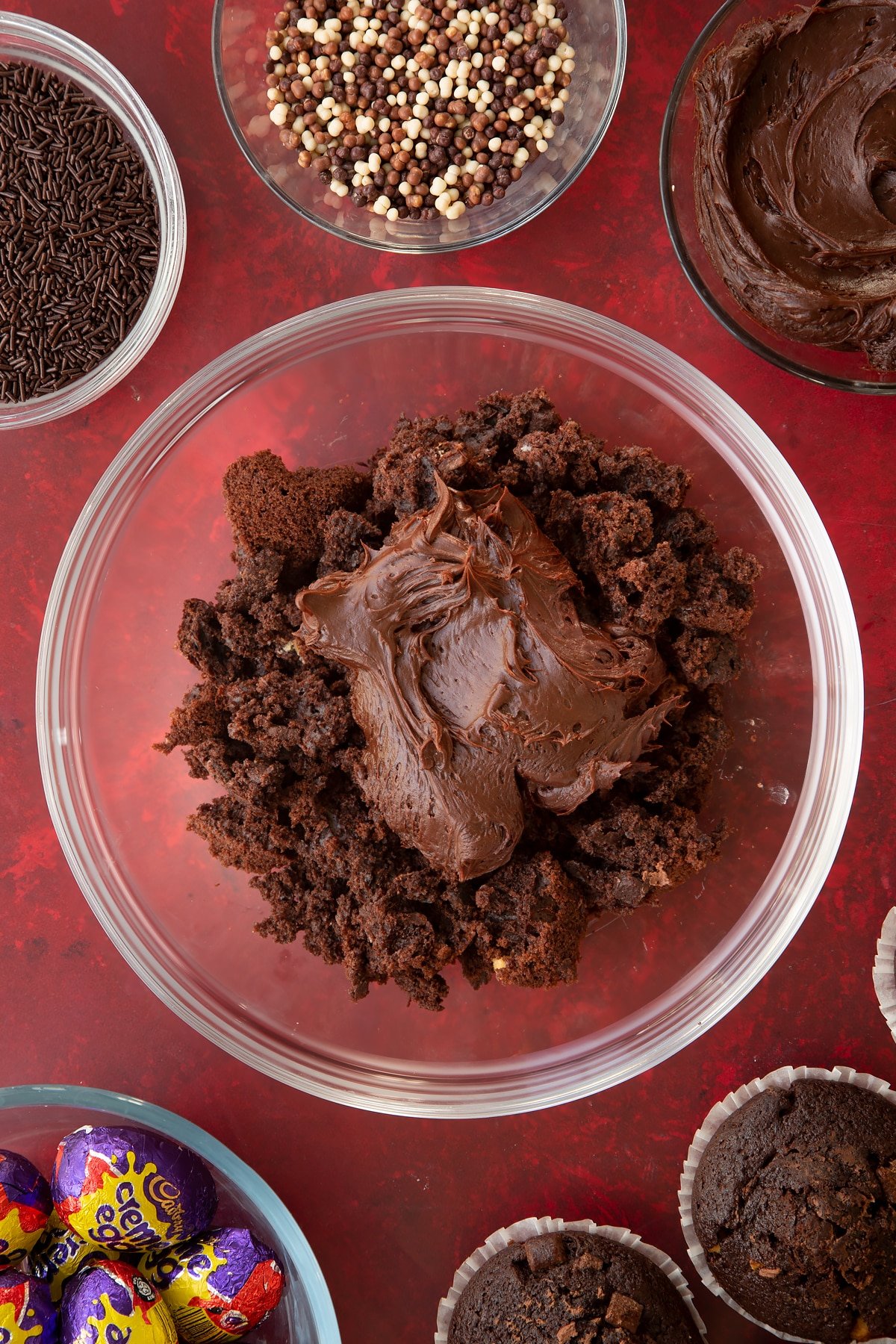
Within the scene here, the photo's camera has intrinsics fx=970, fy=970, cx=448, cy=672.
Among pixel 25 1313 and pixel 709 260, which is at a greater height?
Answer: pixel 709 260

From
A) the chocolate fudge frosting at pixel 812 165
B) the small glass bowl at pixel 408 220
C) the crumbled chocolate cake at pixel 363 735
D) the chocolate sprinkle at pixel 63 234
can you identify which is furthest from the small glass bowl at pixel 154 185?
the chocolate fudge frosting at pixel 812 165

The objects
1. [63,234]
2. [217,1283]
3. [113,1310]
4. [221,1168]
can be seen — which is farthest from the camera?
[63,234]

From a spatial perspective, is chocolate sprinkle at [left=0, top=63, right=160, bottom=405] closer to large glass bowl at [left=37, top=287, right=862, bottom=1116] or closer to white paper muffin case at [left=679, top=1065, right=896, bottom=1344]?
large glass bowl at [left=37, top=287, right=862, bottom=1116]

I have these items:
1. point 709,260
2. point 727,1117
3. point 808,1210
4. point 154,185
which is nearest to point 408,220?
point 154,185

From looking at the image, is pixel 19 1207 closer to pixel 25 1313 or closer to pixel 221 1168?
pixel 25 1313

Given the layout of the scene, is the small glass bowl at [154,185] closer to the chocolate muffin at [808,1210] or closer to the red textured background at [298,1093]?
the red textured background at [298,1093]

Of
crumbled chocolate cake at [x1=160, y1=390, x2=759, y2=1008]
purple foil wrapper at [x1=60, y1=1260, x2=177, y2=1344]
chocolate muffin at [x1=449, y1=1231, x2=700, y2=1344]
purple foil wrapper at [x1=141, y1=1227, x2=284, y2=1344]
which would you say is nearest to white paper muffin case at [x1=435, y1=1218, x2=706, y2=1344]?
chocolate muffin at [x1=449, y1=1231, x2=700, y2=1344]

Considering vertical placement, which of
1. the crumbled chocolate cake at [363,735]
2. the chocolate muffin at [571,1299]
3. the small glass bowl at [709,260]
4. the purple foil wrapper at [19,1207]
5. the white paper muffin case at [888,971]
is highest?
the small glass bowl at [709,260]
